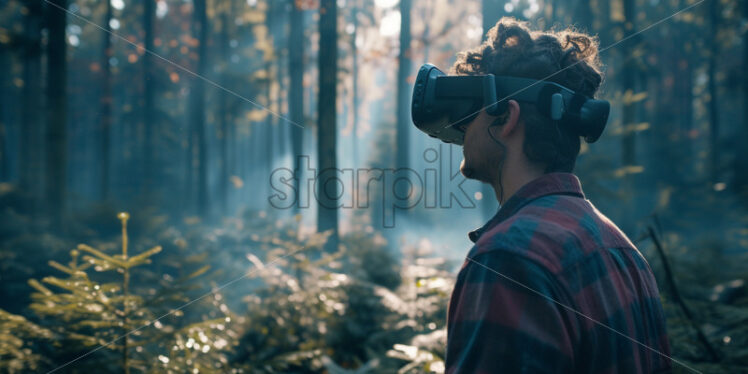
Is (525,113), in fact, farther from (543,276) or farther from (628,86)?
(628,86)

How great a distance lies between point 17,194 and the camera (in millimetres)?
16609

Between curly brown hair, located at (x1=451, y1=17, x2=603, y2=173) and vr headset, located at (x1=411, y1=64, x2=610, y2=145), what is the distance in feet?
0.17

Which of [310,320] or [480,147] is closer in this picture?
[480,147]

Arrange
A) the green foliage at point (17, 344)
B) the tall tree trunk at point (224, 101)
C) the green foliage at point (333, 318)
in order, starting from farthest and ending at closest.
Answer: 1. the tall tree trunk at point (224, 101)
2. the green foliage at point (333, 318)
3. the green foliage at point (17, 344)

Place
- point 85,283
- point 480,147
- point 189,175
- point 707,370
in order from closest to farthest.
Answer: point 480,147 < point 85,283 < point 707,370 < point 189,175

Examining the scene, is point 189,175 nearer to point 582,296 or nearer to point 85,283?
point 85,283

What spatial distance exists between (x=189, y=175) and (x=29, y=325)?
22977 mm

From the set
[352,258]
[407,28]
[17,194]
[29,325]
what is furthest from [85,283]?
[17,194]

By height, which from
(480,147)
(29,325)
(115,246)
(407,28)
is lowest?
(115,246)

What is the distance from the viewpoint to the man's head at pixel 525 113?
1.78m

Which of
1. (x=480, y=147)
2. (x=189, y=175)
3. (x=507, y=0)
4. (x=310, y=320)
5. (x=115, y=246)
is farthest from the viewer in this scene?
(x=189, y=175)

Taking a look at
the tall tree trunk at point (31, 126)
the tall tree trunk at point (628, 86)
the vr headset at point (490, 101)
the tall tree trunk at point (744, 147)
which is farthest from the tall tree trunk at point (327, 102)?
the tall tree trunk at point (744, 147)

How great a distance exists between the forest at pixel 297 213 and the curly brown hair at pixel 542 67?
674 mm

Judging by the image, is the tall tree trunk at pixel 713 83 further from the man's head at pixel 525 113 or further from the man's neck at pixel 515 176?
the man's neck at pixel 515 176
